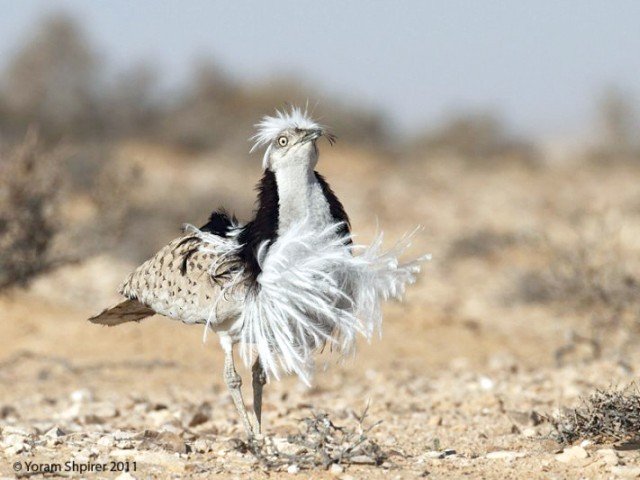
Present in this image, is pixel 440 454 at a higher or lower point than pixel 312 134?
lower

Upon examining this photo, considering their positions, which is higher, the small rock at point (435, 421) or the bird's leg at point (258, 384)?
the bird's leg at point (258, 384)

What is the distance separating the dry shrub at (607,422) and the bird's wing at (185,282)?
142 cm

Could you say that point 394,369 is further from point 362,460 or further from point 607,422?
point 362,460

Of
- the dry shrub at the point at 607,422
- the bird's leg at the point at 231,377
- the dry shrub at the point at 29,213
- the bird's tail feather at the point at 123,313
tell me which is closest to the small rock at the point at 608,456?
the dry shrub at the point at 607,422

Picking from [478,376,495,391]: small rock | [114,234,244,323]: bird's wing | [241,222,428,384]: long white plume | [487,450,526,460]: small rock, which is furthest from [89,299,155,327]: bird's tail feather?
[478,376,495,391]: small rock

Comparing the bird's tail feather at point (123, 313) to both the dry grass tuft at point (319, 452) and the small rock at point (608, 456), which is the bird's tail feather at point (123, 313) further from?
the small rock at point (608, 456)

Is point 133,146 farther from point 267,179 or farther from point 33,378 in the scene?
point 267,179

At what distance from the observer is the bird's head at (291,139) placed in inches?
162

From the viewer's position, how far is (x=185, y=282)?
4.38 metres

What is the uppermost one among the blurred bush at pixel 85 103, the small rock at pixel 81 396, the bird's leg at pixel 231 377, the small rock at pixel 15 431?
the blurred bush at pixel 85 103

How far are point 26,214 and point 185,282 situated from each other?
3669 millimetres

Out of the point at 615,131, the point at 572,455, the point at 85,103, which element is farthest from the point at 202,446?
the point at 615,131

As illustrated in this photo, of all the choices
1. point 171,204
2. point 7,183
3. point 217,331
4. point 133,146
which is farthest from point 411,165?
point 217,331

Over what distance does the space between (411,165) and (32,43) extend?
871 cm
